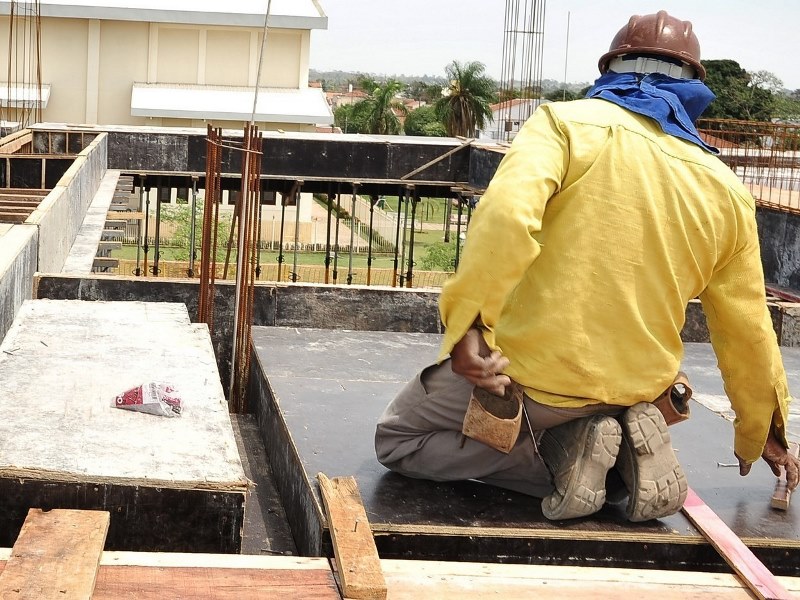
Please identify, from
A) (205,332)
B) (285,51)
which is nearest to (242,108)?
(285,51)

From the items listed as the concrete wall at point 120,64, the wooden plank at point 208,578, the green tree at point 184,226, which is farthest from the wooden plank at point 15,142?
the concrete wall at point 120,64

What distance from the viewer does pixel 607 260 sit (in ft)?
11.7

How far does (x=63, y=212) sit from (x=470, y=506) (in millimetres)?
6134

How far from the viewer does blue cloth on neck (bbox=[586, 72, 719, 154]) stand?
12.0 feet

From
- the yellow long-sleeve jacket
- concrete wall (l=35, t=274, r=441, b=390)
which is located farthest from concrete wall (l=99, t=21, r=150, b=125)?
the yellow long-sleeve jacket

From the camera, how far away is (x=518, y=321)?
12.2ft

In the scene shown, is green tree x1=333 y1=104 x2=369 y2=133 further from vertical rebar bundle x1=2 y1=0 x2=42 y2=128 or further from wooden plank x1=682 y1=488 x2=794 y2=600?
wooden plank x1=682 y1=488 x2=794 y2=600

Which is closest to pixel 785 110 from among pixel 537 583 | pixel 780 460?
pixel 780 460

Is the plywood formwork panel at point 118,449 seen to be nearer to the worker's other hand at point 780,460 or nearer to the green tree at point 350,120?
the worker's other hand at point 780,460

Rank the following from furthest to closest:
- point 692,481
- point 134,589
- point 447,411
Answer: point 692,481, point 447,411, point 134,589

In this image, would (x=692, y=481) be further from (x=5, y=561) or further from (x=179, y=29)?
(x=179, y=29)

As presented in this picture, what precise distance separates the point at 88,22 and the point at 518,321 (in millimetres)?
46167

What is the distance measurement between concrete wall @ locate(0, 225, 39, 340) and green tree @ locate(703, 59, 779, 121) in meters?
59.6

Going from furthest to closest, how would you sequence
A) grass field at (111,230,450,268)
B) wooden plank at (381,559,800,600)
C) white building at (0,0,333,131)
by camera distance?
1. grass field at (111,230,450,268)
2. white building at (0,0,333,131)
3. wooden plank at (381,559,800,600)
